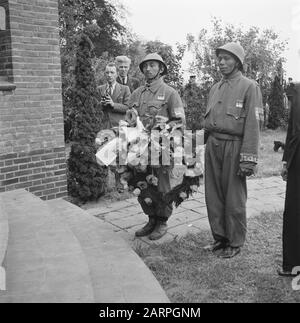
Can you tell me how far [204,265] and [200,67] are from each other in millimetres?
15371

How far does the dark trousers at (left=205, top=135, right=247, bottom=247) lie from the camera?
415 cm

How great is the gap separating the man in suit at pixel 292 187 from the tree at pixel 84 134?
371cm

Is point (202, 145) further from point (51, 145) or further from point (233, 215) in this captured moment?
point (51, 145)

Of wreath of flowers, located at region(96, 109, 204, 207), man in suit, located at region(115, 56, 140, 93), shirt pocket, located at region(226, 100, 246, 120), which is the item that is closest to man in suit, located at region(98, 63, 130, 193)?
man in suit, located at region(115, 56, 140, 93)

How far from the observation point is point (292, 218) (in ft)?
12.1

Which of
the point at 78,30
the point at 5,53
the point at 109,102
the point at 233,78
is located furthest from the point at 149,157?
the point at 78,30

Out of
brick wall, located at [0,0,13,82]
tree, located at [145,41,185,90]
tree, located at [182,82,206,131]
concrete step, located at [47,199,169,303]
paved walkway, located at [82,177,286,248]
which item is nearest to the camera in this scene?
concrete step, located at [47,199,169,303]

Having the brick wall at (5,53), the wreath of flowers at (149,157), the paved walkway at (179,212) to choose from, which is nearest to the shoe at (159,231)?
the paved walkway at (179,212)

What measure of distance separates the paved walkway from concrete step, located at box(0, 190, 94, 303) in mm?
970

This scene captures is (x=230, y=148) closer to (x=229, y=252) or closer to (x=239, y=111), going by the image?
(x=239, y=111)

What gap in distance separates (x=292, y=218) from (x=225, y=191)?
79 centimetres

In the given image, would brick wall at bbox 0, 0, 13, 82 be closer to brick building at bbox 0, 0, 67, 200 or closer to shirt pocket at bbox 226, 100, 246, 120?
brick building at bbox 0, 0, 67, 200

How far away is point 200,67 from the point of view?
60.7ft
